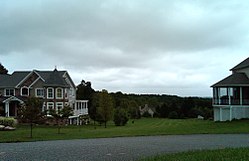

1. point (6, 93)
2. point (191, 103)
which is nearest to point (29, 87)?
point (6, 93)

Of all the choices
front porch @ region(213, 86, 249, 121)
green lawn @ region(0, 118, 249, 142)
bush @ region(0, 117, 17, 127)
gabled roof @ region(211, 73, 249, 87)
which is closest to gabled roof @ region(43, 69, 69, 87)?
bush @ region(0, 117, 17, 127)

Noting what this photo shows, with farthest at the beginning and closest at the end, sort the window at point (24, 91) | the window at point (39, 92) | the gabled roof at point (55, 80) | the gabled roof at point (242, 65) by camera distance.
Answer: the window at point (24, 91), the window at point (39, 92), the gabled roof at point (55, 80), the gabled roof at point (242, 65)

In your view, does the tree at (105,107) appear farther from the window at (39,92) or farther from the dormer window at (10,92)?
the dormer window at (10,92)

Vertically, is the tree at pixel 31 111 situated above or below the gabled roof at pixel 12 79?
below

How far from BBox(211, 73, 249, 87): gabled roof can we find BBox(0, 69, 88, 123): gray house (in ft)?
75.5

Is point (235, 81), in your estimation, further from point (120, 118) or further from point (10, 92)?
point (10, 92)

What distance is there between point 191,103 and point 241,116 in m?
42.7

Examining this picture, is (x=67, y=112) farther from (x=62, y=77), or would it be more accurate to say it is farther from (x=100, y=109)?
(x=62, y=77)

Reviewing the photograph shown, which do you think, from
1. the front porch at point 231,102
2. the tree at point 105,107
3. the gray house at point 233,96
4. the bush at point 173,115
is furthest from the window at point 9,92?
the bush at point 173,115

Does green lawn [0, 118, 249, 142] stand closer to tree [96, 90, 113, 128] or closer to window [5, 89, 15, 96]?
tree [96, 90, 113, 128]

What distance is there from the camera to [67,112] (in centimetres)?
3472

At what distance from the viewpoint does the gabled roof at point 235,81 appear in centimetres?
4110

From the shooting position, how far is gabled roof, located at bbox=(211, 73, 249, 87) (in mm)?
41103

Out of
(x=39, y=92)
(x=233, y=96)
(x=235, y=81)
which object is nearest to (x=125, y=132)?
(x=235, y=81)
